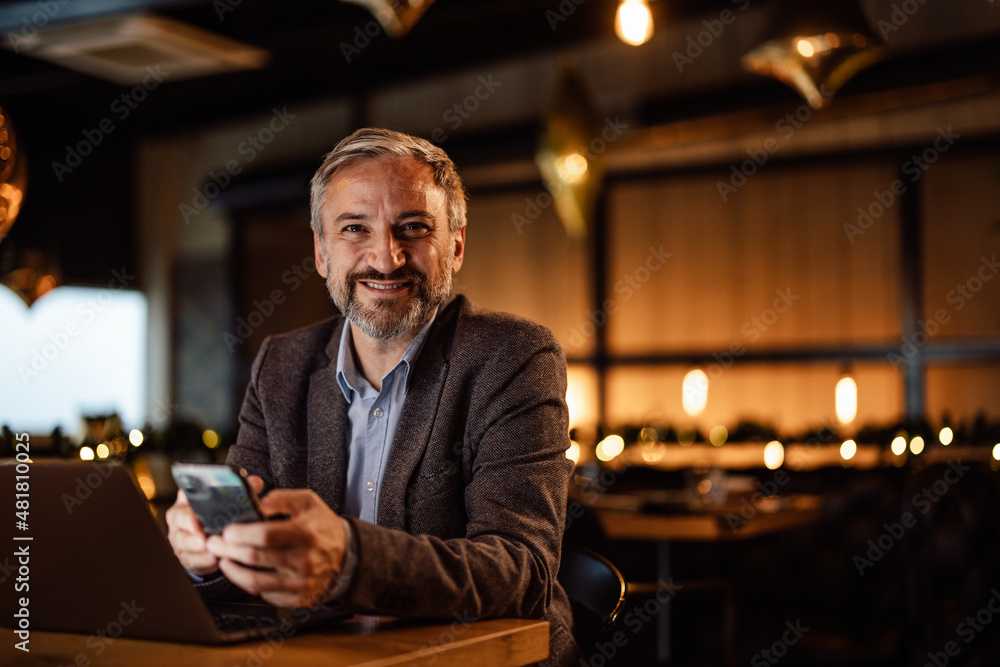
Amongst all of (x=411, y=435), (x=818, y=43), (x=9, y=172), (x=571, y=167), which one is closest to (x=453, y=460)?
(x=411, y=435)

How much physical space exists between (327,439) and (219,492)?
A: 577 millimetres

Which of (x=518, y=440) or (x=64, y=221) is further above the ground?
(x=64, y=221)

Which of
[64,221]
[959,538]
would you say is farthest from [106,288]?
[959,538]

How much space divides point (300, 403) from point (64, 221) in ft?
25.2

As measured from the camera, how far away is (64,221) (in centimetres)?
860

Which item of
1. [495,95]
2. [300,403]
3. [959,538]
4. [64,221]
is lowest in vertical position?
[959,538]

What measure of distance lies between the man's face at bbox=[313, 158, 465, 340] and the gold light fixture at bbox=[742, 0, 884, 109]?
2.09 m

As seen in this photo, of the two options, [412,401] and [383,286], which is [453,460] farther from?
[383,286]

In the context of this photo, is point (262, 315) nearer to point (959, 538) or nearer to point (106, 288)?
point (106, 288)

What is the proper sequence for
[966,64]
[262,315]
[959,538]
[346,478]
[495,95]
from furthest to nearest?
[262,315] → [495,95] → [966,64] → [959,538] → [346,478]

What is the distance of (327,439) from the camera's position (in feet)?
5.68

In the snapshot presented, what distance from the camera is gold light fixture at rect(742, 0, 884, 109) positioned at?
10.9 feet

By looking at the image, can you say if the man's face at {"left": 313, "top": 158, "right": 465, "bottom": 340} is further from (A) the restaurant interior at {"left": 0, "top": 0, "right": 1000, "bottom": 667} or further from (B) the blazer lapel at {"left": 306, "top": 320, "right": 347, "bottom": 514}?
(A) the restaurant interior at {"left": 0, "top": 0, "right": 1000, "bottom": 667}

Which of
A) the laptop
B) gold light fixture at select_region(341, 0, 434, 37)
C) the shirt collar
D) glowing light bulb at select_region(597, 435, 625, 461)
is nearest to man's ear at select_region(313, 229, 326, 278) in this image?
the shirt collar
